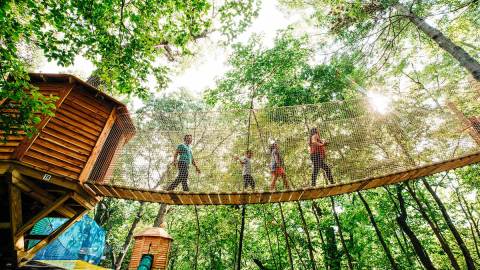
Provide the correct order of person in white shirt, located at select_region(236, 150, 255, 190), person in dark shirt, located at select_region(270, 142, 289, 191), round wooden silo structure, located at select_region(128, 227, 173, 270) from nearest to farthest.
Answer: person in dark shirt, located at select_region(270, 142, 289, 191) < person in white shirt, located at select_region(236, 150, 255, 190) < round wooden silo structure, located at select_region(128, 227, 173, 270)

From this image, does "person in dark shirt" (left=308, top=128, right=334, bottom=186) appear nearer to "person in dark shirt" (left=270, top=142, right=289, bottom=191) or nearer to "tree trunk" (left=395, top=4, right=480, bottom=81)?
"person in dark shirt" (left=270, top=142, right=289, bottom=191)

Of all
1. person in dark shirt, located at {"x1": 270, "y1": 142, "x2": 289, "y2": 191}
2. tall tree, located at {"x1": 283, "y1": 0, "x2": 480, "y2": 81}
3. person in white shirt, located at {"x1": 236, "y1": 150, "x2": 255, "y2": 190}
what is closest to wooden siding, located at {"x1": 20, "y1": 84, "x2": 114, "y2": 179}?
person in white shirt, located at {"x1": 236, "y1": 150, "x2": 255, "y2": 190}

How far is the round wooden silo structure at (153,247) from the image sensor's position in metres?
6.62

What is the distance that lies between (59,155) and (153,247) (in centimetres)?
321

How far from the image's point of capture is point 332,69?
7590 mm

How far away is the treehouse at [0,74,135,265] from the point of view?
181 inches

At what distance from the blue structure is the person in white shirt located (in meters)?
5.72

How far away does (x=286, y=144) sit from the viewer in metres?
5.98

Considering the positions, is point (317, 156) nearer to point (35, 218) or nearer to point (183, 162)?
point (183, 162)

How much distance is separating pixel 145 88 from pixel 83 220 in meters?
5.60

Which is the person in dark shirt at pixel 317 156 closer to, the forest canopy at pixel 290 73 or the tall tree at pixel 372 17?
the forest canopy at pixel 290 73

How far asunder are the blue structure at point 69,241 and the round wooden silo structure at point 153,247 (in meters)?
2.61

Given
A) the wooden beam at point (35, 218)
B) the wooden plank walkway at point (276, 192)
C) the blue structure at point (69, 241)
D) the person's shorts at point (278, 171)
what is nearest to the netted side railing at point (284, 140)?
the person's shorts at point (278, 171)

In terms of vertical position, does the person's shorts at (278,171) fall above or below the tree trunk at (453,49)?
below
